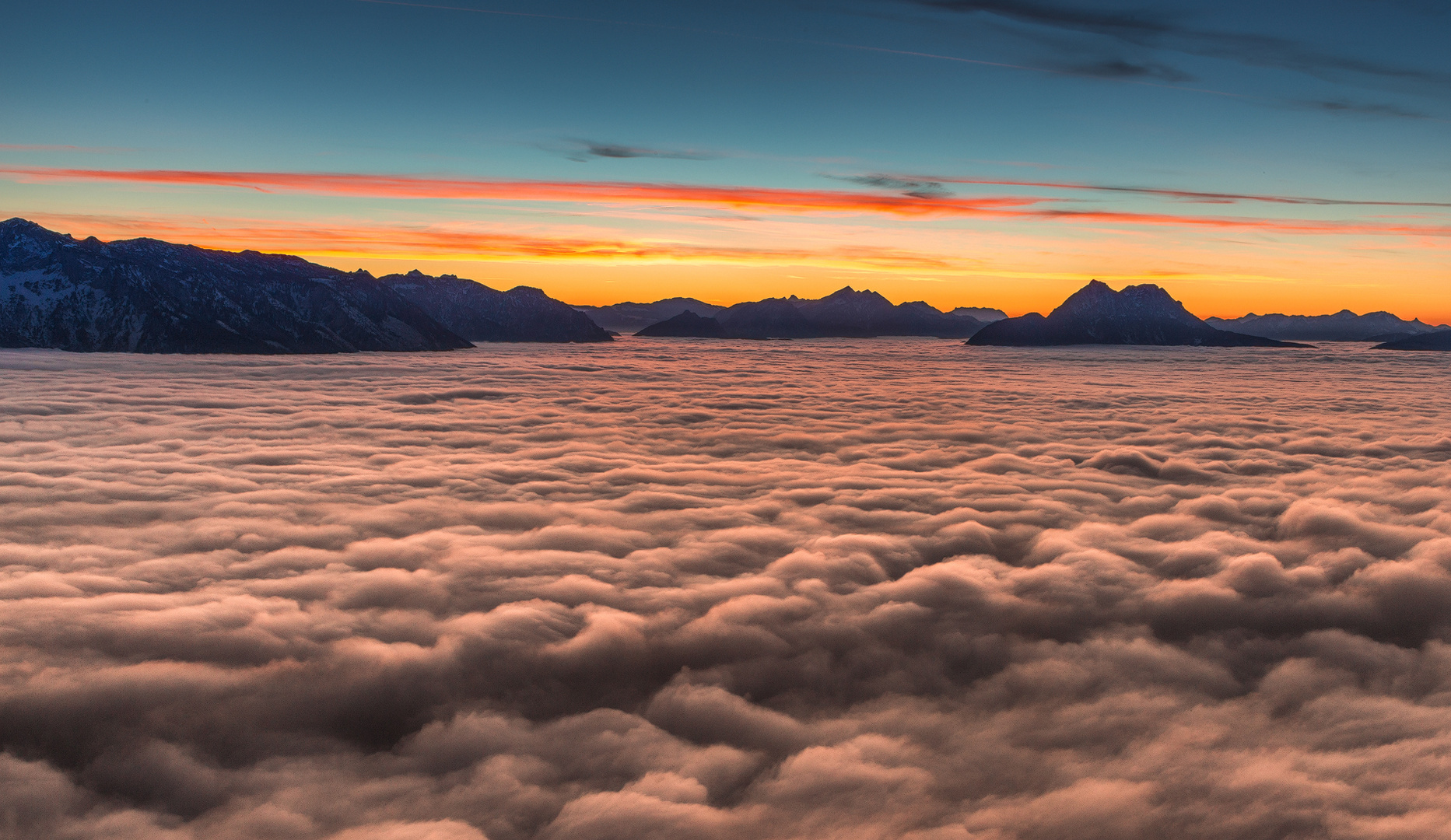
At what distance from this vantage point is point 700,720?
9.23 meters

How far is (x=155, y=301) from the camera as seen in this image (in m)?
164

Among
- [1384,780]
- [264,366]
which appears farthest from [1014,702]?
[264,366]

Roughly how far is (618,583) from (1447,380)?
148013 millimetres

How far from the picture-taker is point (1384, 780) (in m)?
8.00

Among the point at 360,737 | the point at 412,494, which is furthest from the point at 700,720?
the point at 412,494

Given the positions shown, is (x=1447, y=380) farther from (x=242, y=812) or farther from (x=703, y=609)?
(x=242, y=812)

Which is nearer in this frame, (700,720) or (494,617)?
(700,720)

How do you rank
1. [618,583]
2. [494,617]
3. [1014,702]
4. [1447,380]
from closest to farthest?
1. [1014,702]
2. [494,617]
3. [618,583]
4. [1447,380]

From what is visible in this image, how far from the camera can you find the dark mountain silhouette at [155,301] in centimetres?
15400

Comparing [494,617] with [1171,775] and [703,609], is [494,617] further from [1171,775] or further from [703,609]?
[1171,775]

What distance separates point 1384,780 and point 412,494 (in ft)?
75.1

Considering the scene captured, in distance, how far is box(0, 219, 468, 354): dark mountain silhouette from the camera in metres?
154

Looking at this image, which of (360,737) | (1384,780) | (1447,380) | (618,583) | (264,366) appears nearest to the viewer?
(1384,780)

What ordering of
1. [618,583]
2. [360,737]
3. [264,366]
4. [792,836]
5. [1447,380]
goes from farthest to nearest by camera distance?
[264,366]
[1447,380]
[618,583]
[360,737]
[792,836]
